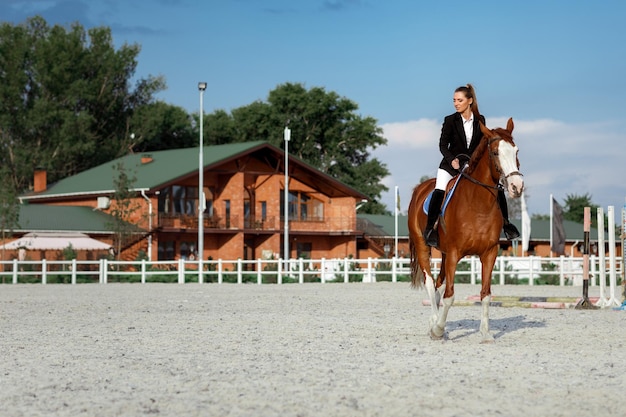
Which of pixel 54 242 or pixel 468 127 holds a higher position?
pixel 468 127

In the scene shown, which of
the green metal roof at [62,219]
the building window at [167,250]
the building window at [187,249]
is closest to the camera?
the green metal roof at [62,219]

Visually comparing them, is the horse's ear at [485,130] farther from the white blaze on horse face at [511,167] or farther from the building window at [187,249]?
the building window at [187,249]

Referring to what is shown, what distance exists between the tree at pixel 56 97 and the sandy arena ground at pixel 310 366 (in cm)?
6116

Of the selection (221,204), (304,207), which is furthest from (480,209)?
(304,207)

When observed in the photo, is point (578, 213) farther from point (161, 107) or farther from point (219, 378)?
point (219, 378)

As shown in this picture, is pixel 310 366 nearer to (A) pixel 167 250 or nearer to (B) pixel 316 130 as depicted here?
(A) pixel 167 250

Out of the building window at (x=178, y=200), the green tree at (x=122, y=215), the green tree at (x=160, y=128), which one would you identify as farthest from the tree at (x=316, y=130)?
the green tree at (x=122, y=215)

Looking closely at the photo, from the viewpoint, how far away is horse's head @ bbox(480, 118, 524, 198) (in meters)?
11.0

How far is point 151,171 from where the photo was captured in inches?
2384

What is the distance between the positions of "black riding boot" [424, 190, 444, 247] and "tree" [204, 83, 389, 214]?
72380 mm

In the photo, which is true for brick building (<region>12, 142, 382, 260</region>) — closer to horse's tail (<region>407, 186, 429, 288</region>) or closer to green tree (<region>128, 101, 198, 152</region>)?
green tree (<region>128, 101, 198, 152</region>)

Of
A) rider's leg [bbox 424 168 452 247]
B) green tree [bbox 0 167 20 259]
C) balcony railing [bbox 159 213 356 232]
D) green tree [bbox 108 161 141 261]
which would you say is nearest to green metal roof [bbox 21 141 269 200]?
balcony railing [bbox 159 213 356 232]

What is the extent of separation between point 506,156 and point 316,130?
249 ft

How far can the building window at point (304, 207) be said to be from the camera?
214 feet
